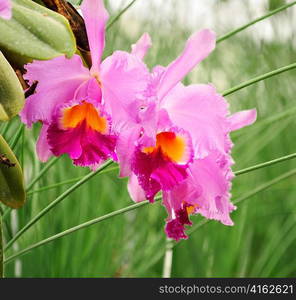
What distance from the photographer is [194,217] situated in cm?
112

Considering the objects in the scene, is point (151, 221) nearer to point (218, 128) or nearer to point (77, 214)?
point (77, 214)

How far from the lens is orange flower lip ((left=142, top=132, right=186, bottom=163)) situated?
0.40 meters

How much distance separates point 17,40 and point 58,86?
0.07 metres

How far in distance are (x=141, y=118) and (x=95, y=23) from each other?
75 mm

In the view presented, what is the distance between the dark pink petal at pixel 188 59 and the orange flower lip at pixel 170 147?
0.03 metres

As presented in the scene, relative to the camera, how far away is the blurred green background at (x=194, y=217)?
89cm

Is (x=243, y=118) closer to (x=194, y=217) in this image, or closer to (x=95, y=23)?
(x=95, y=23)

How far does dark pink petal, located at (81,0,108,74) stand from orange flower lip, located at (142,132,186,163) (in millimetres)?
64

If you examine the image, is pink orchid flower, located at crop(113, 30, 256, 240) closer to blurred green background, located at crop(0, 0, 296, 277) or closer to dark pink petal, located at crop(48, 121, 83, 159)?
dark pink petal, located at crop(48, 121, 83, 159)

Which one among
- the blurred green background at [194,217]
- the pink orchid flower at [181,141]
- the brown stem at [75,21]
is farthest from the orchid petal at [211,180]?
the blurred green background at [194,217]

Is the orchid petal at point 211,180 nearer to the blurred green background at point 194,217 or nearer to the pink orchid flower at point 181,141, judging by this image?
the pink orchid flower at point 181,141

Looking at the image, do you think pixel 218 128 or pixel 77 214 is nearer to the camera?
pixel 218 128
